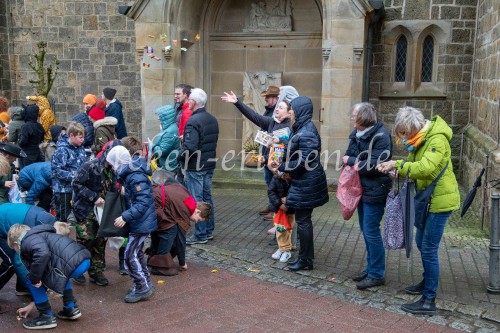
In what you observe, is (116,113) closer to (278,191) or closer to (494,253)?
(278,191)

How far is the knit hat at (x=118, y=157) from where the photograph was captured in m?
4.99

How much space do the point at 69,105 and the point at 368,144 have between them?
37.4 ft

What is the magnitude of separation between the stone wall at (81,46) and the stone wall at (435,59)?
6.32 m

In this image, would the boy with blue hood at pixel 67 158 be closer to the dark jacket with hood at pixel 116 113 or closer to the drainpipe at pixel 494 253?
the dark jacket with hood at pixel 116 113

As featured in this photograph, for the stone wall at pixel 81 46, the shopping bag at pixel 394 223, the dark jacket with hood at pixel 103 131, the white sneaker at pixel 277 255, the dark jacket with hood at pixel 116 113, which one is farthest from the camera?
the stone wall at pixel 81 46

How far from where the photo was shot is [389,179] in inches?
213

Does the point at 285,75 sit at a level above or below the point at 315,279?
above

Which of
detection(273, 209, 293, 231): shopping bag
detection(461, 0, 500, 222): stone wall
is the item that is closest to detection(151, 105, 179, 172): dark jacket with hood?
detection(273, 209, 293, 231): shopping bag

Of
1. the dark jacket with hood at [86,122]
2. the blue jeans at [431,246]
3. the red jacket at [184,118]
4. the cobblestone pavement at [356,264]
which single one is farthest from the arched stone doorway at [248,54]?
the blue jeans at [431,246]

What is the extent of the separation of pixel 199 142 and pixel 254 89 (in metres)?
5.16

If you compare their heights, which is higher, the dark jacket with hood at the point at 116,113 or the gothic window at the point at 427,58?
the gothic window at the point at 427,58

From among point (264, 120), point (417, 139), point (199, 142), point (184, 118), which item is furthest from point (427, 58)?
point (417, 139)

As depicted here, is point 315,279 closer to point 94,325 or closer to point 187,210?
point 187,210

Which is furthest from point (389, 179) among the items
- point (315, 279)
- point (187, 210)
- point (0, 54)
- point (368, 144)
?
point (0, 54)
